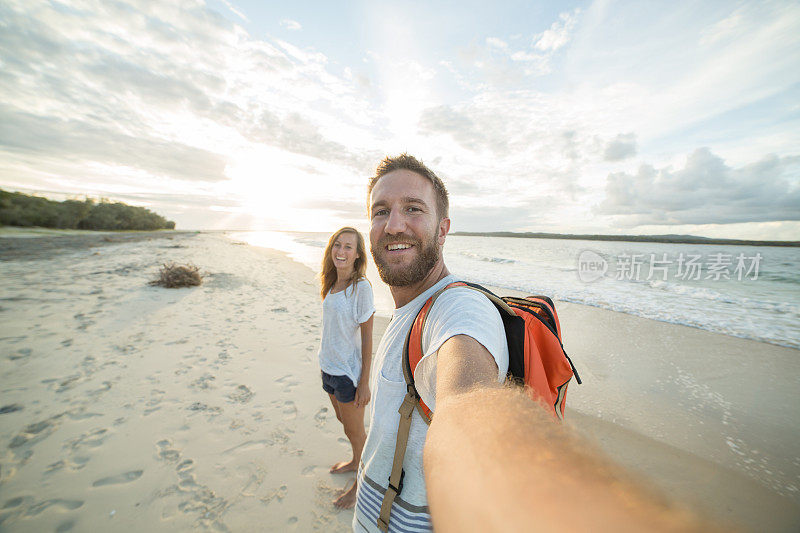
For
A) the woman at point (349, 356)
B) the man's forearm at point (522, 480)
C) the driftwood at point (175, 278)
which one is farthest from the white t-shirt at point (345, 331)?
the driftwood at point (175, 278)

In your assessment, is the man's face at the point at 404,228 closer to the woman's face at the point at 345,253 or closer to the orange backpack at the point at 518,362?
the orange backpack at the point at 518,362

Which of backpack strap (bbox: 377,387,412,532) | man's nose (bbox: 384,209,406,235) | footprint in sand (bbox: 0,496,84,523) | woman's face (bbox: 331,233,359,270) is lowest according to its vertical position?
footprint in sand (bbox: 0,496,84,523)

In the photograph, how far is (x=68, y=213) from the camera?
116 feet

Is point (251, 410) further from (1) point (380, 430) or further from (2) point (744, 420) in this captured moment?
(2) point (744, 420)

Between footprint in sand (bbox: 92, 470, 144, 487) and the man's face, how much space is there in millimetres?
3519

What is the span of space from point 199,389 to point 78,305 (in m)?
6.12

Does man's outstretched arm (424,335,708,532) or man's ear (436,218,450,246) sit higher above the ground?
man's ear (436,218,450,246)

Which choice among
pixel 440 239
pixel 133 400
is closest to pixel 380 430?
pixel 440 239

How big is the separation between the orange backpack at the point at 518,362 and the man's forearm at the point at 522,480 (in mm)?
347

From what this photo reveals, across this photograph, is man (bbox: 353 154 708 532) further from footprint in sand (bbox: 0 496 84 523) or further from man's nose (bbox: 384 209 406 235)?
footprint in sand (bbox: 0 496 84 523)

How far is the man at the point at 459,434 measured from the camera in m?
0.54

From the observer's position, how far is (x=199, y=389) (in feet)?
13.9

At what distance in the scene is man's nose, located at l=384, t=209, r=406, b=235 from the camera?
1952 mm

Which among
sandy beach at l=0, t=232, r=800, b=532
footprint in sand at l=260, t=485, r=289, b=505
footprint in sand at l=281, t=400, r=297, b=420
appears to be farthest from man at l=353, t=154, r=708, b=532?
footprint in sand at l=281, t=400, r=297, b=420
